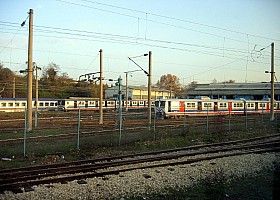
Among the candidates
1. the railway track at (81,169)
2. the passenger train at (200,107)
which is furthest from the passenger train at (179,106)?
the railway track at (81,169)

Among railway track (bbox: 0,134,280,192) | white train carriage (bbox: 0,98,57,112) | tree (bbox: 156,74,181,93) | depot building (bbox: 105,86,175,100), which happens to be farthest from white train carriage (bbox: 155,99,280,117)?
tree (bbox: 156,74,181,93)

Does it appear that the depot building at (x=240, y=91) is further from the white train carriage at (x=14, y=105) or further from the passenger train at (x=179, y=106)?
the white train carriage at (x=14, y=105)

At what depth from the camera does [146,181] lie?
9.26 m

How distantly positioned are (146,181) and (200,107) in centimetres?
3317

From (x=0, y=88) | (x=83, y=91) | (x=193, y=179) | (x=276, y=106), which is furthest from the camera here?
(x=83, y=91)

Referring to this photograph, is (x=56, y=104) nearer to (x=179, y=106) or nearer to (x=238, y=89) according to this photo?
(x=179, y=106)

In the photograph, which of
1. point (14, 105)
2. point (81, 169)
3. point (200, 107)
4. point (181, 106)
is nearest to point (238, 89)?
point (200, 107)

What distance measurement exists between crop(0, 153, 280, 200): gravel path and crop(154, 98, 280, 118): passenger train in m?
23.9

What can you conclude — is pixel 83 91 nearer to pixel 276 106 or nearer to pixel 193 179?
pixel 276 106

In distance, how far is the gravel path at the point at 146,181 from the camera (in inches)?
310

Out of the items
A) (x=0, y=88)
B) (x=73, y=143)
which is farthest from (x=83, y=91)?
(x=73, y=143)

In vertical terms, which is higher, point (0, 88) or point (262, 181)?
point (0, 88)

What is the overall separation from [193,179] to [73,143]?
8397 mm

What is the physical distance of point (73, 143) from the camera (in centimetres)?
1622
